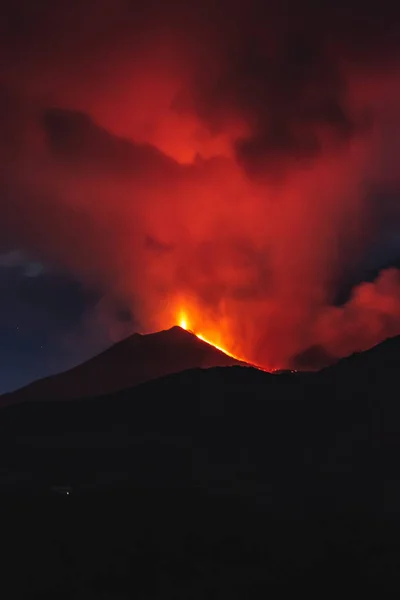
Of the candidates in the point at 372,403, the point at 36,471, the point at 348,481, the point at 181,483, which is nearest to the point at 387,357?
the point at 372,403

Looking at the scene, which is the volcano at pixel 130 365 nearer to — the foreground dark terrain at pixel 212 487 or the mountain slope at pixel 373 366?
the foreground dark terrain at pixel 212 487

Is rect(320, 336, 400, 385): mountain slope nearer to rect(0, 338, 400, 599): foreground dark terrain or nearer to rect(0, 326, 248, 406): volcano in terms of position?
rect(0, 338, 400, 599): foreground dark terrain

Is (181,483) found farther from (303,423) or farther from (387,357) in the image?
(387,357)

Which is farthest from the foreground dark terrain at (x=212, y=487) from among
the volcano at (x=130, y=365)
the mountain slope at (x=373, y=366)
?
the volcano at (x=130, y=365)

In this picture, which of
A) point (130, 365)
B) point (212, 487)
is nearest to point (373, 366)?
point (212, 487)

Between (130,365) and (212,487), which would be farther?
(130,365)

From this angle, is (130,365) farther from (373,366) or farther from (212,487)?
(212,487)

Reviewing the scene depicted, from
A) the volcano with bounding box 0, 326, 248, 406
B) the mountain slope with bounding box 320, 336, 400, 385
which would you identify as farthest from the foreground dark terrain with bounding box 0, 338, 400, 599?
the volcano with bounding box 0, 326, 248, 406
